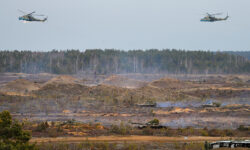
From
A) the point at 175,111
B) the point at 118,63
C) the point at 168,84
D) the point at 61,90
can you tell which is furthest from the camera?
the point at 118,63

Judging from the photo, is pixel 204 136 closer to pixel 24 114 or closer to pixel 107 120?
pixel 107 120

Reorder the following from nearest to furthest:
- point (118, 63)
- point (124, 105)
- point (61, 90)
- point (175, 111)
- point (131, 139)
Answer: point (131, 139)
point (175, 111)
point (124, 105)
point (61, 90)
point (118, 63)

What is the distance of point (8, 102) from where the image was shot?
4919 centimetres

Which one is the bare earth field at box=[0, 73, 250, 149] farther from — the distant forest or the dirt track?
the distant forest

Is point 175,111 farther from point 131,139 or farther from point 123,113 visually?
point 131,139

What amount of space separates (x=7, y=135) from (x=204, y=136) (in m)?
14.3

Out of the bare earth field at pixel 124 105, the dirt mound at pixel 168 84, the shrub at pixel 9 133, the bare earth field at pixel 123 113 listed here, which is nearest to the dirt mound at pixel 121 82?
the dirt mound at pixel 168 84

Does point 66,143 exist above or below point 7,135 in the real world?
below

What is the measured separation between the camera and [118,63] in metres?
124

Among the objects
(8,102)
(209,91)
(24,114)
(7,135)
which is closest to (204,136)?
(7,135)

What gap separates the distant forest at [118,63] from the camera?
117938 mm

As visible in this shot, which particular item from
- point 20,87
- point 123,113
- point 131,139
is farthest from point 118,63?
point 131,139

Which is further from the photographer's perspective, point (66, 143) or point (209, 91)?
point (209, 91)

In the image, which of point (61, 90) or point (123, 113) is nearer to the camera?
point (123, 113)
